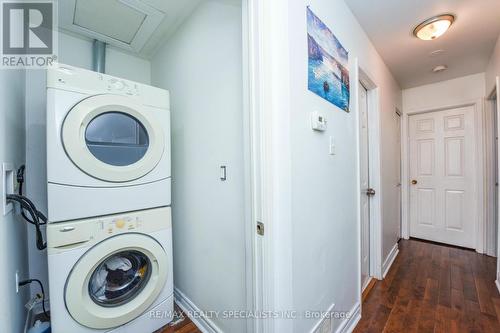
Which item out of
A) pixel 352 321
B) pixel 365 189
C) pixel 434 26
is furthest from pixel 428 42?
pixel 352 321

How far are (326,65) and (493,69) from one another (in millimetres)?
2265

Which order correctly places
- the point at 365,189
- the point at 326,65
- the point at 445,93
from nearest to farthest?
the point at 326,65 < the point at 365,189 < the point at 445,93

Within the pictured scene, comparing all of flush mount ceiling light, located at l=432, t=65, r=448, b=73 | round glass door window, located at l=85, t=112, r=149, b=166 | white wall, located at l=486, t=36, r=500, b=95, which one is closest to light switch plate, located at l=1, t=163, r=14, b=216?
round glass door window, located at l=85, t=112, r=149, b=166

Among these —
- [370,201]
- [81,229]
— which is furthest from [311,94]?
[370,201]

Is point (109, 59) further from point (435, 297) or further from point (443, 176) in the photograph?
point (443, 176)

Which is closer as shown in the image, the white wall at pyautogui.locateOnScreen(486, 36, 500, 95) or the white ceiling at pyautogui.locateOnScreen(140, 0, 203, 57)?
the white ceiling at pyautogui.locateOnScreen(140, 0, 203, 57)

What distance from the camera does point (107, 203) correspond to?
1.24 meters

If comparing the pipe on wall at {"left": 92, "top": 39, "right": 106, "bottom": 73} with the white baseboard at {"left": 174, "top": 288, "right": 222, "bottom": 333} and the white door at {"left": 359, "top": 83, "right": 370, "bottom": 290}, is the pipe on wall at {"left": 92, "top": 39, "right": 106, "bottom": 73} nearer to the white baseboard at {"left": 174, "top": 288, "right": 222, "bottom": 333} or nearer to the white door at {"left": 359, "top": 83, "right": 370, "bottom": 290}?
the white baseboard at {"left": 174, "top": 288, "right": 222, "bottom": 333}

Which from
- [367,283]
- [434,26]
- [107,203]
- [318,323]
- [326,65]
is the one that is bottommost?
[367,283]

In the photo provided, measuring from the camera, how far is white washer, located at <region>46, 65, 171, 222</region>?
1.10 metres

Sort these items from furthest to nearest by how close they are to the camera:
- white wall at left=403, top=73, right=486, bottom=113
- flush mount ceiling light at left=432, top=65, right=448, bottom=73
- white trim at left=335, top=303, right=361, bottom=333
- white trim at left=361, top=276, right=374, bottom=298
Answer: white wall at left=403, top=73, right=486, bottom=113, flush mount ceiling light at left=432, top=65, right=448, bottom=73, white trim at left=361, top=276, right=374, bottom=298, white trim at left=335, top=303, right=361, bottom=333

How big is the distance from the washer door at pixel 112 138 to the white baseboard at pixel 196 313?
1.04 metres

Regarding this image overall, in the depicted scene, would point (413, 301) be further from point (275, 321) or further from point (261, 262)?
point (261, 262)

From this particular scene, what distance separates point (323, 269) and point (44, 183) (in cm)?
205
